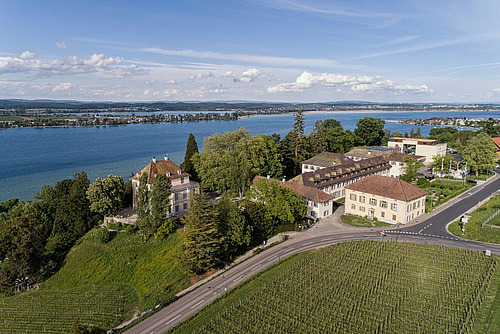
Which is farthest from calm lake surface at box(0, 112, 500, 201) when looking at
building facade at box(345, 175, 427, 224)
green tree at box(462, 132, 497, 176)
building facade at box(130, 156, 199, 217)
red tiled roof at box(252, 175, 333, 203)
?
green tree at box(462, 132, 497, 176)

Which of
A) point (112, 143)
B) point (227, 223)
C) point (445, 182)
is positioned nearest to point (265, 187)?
point (227, 223)

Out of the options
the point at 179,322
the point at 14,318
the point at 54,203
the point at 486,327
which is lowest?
the point at 14,318

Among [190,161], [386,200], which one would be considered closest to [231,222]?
[386,200]

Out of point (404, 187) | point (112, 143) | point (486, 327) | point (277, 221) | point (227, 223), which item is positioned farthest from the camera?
point (112, 143)

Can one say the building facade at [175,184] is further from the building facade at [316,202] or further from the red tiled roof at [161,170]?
the building facade at [316,202]

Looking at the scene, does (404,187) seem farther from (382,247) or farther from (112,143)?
(112,143)

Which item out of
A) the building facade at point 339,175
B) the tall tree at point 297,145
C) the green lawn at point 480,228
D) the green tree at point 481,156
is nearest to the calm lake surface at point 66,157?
the tall tree at point 297,145

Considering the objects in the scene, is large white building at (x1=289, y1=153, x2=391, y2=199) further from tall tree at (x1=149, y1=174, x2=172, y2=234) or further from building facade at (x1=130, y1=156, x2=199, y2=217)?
tall tree at (x1=149, y1=174, x2=172, y2=234)
